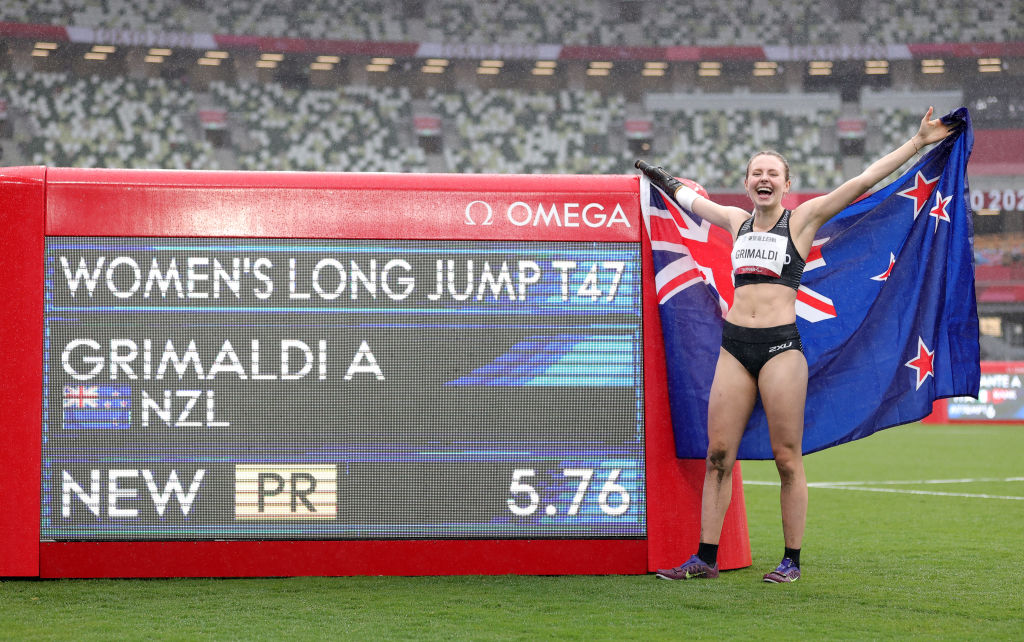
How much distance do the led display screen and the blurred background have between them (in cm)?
2642

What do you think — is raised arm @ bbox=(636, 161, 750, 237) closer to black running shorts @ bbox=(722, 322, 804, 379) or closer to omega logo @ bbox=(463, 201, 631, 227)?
omega logo @ bbox=(463, 201, 631, 227)

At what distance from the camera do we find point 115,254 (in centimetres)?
452

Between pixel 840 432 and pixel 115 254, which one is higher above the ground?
pixel 115 254

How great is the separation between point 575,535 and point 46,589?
2.13 meters

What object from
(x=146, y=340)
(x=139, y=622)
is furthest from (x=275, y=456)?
(x=139, y=622)

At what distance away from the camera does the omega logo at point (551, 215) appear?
15.4 feet

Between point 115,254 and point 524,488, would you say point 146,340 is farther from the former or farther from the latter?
point 524,488

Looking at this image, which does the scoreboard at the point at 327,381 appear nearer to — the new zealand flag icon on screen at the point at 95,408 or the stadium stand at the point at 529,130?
the new zealand flag icon on screen at the point at 95,408

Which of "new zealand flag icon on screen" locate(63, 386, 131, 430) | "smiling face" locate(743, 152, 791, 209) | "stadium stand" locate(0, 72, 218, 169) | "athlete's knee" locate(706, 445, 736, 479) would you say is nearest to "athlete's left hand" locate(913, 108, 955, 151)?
"smiling face" locate(743, 152, 791, 209)

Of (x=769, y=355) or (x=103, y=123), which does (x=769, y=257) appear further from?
(x=103, y=123)

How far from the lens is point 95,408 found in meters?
4.46

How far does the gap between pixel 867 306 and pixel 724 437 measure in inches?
36.6

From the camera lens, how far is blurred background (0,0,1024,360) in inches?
1195

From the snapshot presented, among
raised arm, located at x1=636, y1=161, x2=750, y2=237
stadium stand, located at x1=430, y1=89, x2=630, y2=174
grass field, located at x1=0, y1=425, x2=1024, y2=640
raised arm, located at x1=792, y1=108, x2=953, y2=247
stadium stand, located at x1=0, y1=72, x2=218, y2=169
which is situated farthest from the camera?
stadium stand, located at x1=430, y1=89, x2=630, y2=174
